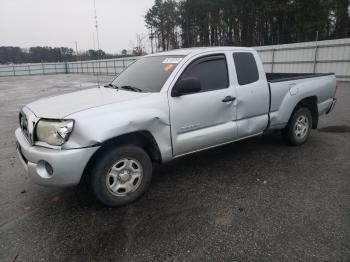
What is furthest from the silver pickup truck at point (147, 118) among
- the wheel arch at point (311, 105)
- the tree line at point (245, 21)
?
the tree line at point (245, 21)

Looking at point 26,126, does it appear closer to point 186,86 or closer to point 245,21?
point 186,86

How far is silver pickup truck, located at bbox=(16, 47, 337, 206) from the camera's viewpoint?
10.0ft

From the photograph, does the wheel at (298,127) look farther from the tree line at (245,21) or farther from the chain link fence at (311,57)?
the tree line at (245,21)

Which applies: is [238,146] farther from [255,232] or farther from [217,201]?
[255,232]

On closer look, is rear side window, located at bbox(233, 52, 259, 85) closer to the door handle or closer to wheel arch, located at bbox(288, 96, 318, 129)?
the door handle

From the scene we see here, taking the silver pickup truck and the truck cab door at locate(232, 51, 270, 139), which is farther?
the truck cab door at locate(232, 51, 270, 139)

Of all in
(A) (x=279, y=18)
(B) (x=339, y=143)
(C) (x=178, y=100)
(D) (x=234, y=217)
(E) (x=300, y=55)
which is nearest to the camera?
(D) (x=234, y=217)

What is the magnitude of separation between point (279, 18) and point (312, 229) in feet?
114

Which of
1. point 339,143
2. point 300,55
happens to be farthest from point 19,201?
point 300,55

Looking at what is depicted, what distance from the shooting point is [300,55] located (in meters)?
19.0

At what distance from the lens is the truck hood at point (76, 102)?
10.6 ft

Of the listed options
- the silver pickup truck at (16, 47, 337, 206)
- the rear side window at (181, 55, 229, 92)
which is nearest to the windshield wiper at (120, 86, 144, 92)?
the silver pickup truck at (16, 47, 337, 206)

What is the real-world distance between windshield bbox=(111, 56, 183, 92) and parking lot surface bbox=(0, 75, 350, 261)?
1.36 meters

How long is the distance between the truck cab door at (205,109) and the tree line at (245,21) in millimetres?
20357
